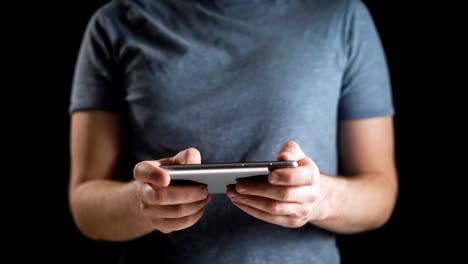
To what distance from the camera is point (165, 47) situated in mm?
1100

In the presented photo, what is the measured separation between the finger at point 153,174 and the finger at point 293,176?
166mm

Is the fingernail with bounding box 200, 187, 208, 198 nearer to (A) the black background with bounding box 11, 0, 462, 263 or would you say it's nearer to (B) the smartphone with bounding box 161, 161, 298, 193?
(B) the smartphone with bounding box 161, 161, 298, 193

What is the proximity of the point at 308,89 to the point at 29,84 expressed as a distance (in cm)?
106

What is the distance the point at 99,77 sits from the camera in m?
1.13

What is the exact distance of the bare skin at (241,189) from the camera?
734mm

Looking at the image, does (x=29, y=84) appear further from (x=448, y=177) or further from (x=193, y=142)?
(x=448, y=177)

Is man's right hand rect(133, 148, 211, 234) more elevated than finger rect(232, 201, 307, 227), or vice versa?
man's right hand rect(133, 148, 211, 234)

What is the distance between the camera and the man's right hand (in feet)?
2.32

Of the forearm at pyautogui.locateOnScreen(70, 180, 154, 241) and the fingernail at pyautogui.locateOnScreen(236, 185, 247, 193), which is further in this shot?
the forearm at pyautogui.locateOnScreen(70, 180, 154, 241)

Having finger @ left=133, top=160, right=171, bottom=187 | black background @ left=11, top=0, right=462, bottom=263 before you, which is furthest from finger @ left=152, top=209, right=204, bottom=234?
black background @ left=11, top=0, right=462, bottom=263

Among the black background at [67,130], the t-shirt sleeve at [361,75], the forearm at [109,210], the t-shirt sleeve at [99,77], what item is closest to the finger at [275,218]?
the forearm at [109,210]

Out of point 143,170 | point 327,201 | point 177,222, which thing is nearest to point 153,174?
point 143,170

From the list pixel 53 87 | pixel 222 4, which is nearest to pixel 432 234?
pixel 222 4

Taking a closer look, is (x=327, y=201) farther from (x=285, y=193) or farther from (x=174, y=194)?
(x=174, y=194)
